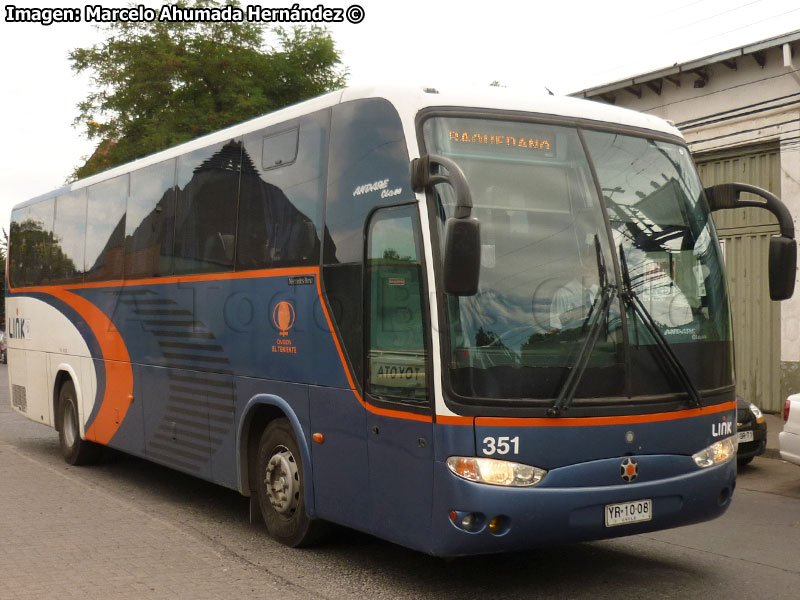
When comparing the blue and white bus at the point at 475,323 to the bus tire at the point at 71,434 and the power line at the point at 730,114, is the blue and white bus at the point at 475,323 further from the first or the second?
the power line at the point at 730,114

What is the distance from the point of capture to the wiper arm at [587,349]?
225 inches

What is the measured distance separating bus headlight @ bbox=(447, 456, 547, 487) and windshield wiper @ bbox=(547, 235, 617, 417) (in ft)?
1.21

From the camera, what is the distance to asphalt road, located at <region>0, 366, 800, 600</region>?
624 cm

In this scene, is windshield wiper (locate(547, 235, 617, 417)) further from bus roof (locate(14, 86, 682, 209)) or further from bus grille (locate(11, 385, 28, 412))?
bus grille (locate(11, 385, 28, 412))

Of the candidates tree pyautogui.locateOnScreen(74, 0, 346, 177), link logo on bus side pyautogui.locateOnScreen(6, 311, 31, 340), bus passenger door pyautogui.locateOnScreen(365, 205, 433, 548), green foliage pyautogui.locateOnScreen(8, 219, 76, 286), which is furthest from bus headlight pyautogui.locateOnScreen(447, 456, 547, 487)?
tree pyautogui.locateOnScreen(74, 0, 346, 177)

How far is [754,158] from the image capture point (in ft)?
56.6

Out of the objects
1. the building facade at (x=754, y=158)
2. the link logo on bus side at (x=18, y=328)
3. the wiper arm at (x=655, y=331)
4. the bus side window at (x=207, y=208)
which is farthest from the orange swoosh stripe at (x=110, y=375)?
the building facade at (x=754, y=158)

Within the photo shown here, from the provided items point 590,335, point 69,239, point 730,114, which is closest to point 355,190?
point 590,335

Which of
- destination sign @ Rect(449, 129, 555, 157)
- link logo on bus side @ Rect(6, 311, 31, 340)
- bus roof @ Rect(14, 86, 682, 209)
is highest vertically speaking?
bus roof @ Rect(14, 86, 682, 209)

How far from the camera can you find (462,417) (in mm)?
5621

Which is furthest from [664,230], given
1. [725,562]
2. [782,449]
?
[782,449]

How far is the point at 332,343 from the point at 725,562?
10.6ft

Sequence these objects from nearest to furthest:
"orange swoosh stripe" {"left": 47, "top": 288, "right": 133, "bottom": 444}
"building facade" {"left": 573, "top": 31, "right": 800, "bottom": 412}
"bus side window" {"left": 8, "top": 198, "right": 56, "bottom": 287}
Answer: "orange swoosh stripe" {"left": 47, "top": 288, "right": 133, "bottom": 444} → "bus side window" {"left": 8, "top": 198, "right": 56, "bottom": 287} → "building facade" {"left": 573, "top": 31, "right": 800, "bottom": 412}

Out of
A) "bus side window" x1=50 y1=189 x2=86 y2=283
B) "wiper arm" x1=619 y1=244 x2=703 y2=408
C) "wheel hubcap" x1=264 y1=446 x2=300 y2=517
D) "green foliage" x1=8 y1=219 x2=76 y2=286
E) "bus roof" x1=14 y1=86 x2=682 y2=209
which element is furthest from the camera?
"green foliage" x1=8 y1=219 x2=76 y2=286
